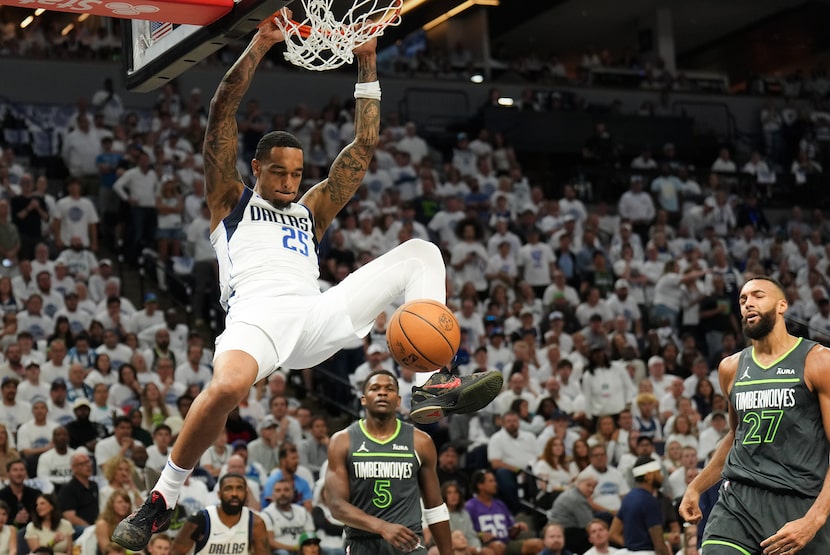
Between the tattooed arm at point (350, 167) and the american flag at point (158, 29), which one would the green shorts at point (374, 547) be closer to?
the tattooed arm at point (350, 167)

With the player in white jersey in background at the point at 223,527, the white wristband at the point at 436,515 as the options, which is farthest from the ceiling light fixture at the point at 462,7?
the white wristband at the point at 436,515

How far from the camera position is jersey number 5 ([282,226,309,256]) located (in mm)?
6500

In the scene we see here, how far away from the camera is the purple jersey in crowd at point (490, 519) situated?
38.9 feet

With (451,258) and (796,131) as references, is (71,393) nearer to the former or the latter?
(451,258)

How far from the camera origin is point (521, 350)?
15.0 meters

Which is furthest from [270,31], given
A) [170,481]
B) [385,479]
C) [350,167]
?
[385,479]

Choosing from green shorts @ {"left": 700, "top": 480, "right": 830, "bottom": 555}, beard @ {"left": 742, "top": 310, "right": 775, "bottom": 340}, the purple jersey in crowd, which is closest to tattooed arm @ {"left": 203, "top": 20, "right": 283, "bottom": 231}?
beard @ {"left": 742, "top": 310, "right": 775, "bottom": 340}

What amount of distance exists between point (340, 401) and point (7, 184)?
530 centimetres

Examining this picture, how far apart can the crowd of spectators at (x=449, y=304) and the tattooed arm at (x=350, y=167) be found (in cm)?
480

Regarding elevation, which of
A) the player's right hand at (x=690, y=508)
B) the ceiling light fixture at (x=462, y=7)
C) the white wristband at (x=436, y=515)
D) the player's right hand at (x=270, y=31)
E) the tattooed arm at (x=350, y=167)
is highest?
the ceiling light fixture at (x=462, y=7)

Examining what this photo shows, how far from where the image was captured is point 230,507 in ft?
33.4

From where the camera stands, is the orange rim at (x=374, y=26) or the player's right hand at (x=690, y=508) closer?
the orange rim at (x=374, y=26)

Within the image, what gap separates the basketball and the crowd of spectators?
17.9ft

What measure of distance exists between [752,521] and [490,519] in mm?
5295
